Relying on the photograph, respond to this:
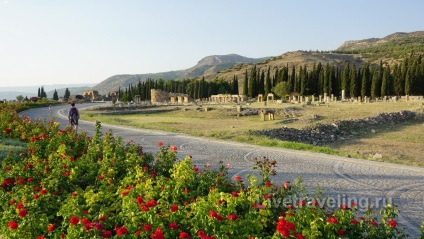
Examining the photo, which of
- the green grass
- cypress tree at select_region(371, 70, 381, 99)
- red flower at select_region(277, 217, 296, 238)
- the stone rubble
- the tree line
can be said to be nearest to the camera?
red flower at select_region(277, 217, 296, 238)

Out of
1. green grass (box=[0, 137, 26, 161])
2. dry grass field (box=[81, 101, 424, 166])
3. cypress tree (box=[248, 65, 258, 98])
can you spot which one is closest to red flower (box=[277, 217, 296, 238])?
green grass (box=[0, 137, 26, 161])

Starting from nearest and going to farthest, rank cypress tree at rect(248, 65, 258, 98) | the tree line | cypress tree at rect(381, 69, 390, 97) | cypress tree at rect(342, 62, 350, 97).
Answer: cypress tree at rect(381, 69, 390, 97) < the tree line < cypress tree at rect(342, 62, 350, 97) < cypress tree at rect(248, 65, 258, 98)

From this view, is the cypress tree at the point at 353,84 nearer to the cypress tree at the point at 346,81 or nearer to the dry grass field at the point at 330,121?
the cypress tree at the point at 346,81

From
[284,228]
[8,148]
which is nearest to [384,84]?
[8,148]

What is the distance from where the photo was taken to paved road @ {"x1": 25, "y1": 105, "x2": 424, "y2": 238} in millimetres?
7993

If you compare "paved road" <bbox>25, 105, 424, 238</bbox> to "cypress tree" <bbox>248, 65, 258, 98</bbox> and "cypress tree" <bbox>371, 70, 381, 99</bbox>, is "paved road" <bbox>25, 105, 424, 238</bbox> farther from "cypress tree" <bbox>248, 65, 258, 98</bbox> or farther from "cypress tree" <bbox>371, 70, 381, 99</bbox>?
"cypress tree" <bbox>248, 65, 258, 98</bbox>

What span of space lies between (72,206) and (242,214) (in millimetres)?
2375

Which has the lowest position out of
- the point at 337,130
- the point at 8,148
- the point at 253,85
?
the point at 337,130

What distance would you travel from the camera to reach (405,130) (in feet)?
88.3

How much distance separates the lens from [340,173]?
10.8 meters

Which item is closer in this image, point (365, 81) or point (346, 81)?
point (365, 81)

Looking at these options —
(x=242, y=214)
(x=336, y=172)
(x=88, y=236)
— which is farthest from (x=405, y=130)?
(x=88, y=236)

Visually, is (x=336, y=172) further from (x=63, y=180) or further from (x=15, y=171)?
(x=15, y=171)

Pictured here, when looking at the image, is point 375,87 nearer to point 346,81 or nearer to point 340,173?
point 346,81
